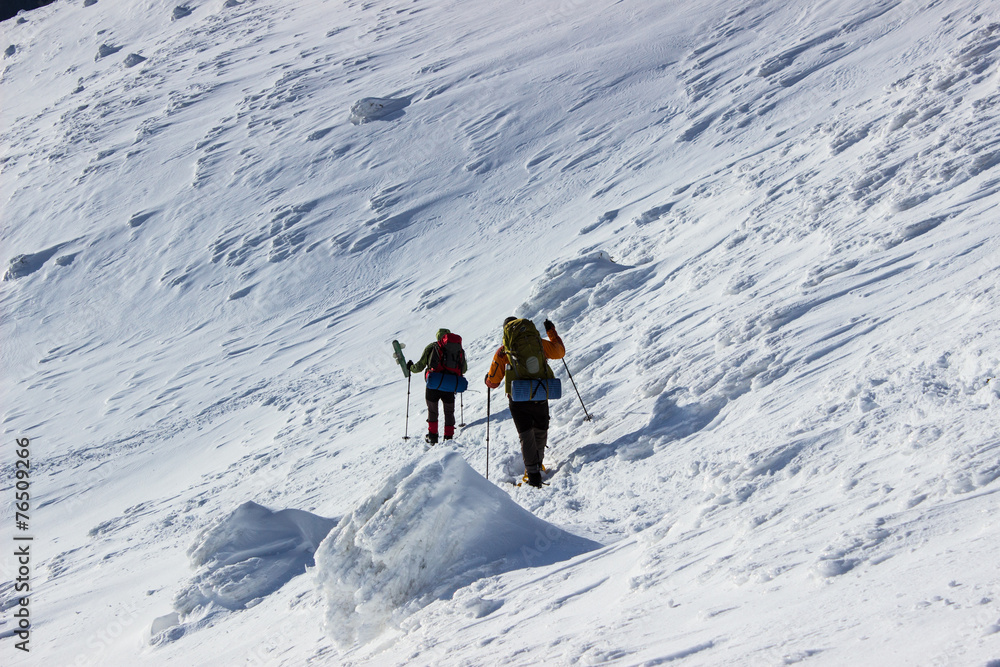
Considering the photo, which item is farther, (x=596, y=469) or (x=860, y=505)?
(x=596, y=469)

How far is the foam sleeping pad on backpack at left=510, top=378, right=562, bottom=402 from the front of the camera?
727cm

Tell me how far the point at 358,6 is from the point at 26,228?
20548 millimetres

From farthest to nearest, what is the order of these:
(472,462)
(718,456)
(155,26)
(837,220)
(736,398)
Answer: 1. (155,26)
2. (837,220)
3. (472,462)
4. (736,398)
5. (718,456)

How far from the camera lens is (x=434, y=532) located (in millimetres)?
5402

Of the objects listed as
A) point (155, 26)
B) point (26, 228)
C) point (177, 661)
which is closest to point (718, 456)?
point (177, 661)

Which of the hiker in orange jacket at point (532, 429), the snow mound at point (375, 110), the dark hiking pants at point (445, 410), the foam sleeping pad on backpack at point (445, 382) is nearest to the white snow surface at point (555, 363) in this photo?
the snow mound at point (375, 110)

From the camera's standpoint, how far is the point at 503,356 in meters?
7.67

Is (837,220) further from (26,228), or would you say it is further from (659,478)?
(26,228)

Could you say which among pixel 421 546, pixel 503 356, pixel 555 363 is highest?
pixel 503 356

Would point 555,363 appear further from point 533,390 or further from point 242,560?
point 242,560

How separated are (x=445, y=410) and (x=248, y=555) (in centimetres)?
295

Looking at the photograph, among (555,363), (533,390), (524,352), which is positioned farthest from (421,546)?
(555,363)

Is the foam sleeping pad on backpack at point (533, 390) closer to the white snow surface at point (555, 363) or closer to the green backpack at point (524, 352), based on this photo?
the green backpack at point (524, 352)

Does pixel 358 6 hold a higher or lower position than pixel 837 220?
higher
